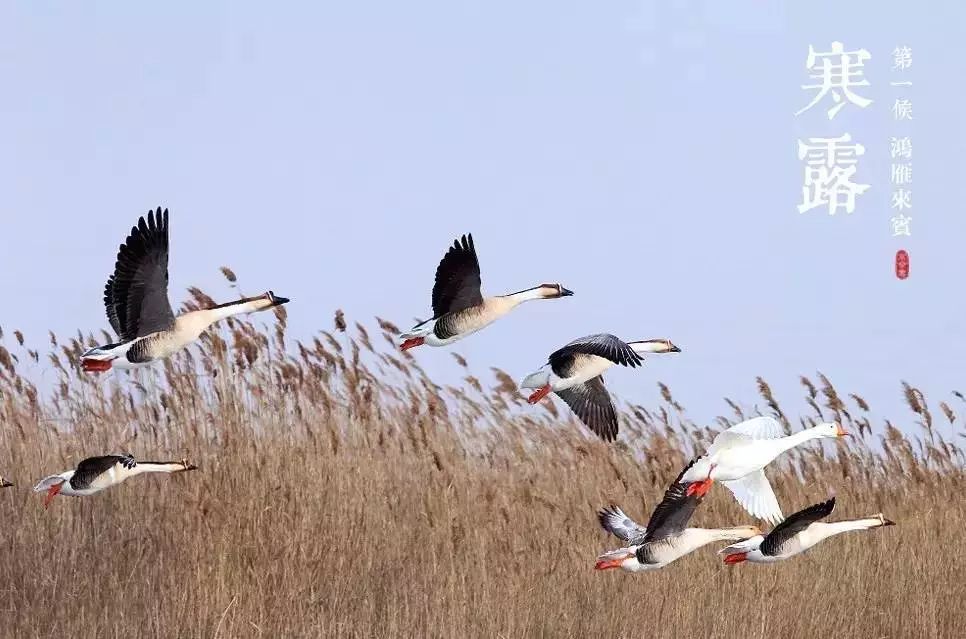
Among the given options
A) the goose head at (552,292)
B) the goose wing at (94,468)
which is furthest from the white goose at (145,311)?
the goose head at (552,292)

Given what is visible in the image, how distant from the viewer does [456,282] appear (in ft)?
11.9

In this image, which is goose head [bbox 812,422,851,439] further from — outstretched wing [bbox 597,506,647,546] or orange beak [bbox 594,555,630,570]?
outstretched wing [bbox 597,506,647,546]

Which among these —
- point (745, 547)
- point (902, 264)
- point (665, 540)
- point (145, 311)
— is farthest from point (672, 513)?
point (902, 264)

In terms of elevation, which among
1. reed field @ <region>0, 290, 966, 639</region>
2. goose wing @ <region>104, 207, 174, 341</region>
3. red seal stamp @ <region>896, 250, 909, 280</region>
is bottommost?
reed field @ <region>0, 290, 966, 639</region>

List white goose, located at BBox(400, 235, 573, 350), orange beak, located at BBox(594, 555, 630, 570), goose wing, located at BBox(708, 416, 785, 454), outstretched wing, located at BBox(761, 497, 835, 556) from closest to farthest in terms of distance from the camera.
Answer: goose wing, located at BBox(708, 416, 785, 454) → outstretched wing, located at BBox(761, 497, 835, 556) → white goose, located at BBox(400, 235, 573, 350) → orange beak, located at BBox(594, 555, 630, 570)

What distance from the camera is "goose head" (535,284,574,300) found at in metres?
3.57

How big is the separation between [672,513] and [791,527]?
334 millimetres

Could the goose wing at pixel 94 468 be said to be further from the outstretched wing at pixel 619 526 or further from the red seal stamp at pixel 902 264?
the red seal stamp at pixel 902 264

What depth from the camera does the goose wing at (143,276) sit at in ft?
11.9

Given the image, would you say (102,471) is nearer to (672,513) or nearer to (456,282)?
(456,282)

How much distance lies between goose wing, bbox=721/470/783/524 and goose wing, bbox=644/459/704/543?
0.17 m

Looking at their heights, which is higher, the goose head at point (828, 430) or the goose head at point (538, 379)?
the goose head at point (538, 379)

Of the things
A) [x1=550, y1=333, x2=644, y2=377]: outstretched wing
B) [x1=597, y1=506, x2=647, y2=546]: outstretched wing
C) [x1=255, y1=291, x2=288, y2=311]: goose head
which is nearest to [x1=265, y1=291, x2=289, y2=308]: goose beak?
[x1=255, y1=291, x2=288, y2=311]: goose head

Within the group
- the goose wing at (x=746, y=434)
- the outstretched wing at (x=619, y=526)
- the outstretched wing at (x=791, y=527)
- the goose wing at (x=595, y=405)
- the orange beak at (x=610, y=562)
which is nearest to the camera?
the goose wing at (x=746, y=434)
